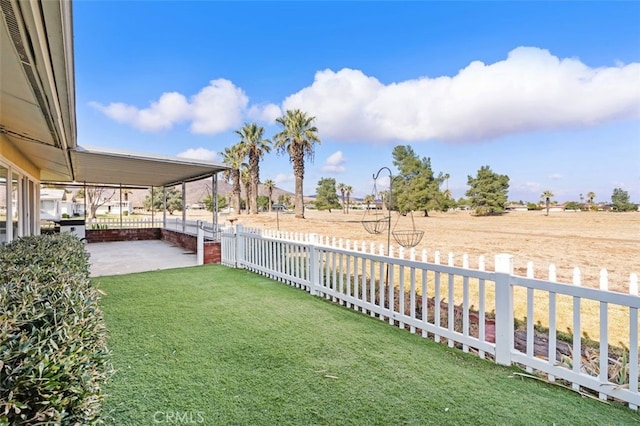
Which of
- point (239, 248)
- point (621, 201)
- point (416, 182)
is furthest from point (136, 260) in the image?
point (621, 201)

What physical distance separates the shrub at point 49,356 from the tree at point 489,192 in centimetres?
5103

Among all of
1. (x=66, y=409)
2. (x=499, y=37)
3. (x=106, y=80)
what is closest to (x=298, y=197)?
(x=106, y=80)

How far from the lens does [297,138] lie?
26453 mm

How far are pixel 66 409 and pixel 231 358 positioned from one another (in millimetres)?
1901

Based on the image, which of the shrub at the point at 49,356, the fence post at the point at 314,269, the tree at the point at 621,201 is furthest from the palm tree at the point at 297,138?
the tree at the point at 621,201

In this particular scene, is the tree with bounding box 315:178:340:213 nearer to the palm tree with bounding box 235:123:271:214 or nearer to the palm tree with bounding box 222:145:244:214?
the palm tree with bounding box 222:145:244:214

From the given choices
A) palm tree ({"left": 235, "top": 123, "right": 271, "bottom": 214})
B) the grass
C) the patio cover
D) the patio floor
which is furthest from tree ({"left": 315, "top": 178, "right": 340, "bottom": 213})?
the grass

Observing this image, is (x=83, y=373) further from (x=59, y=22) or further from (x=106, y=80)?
(x=106, y=80)

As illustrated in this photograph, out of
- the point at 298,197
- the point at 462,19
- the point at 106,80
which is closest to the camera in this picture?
the point at 462,19

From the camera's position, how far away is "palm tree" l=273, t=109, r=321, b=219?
26.4 m

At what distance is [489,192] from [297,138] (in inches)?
1310

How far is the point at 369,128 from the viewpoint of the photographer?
2962cm

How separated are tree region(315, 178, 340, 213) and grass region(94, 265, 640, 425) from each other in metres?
63.9

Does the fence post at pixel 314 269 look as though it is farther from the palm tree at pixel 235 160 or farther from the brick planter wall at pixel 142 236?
the palm tree at pixel 235 160
